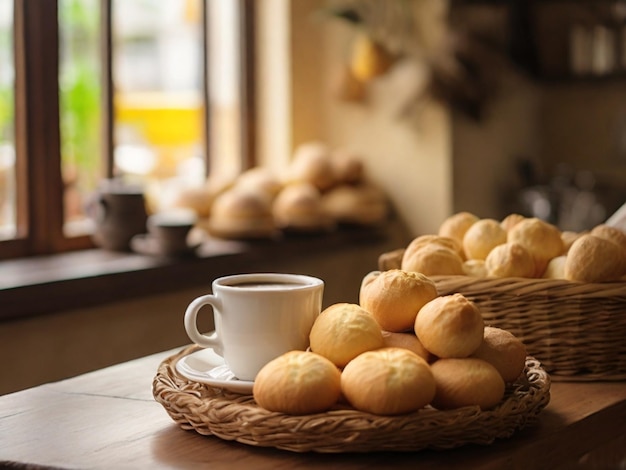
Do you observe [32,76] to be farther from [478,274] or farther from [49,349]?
[478,274]

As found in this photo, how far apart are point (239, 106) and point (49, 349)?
51.7 inches

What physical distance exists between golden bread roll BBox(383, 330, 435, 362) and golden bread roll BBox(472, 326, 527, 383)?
1.9 inches

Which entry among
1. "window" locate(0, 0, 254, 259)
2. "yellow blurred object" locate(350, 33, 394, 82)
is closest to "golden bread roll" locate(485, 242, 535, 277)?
"window" locate(0, 0, 254, 259)

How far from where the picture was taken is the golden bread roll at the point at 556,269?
130 centimetres

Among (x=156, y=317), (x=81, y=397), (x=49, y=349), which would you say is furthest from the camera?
(x=156, y=317)

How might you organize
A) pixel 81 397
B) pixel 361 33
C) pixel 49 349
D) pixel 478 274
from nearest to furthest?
pixel 81 397 → pixel 478 274 → pixel 49 349 → pixel 361 33

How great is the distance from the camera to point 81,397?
3.96 ft

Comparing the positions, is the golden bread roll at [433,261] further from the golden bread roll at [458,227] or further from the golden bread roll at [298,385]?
the golden bread roll at [298,385]

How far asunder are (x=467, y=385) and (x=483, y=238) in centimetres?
41

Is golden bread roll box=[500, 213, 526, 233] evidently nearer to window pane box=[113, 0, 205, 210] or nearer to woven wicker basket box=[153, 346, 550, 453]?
woven wicker basket box=[153, 346, 550, 453]

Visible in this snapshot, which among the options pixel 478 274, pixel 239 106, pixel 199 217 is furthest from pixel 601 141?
pixel 478 274

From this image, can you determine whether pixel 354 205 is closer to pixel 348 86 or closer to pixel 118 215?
pixel 348 86

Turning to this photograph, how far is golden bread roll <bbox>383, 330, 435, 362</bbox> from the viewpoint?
1042 millimetres

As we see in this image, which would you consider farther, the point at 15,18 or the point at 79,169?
the point at 79,169
